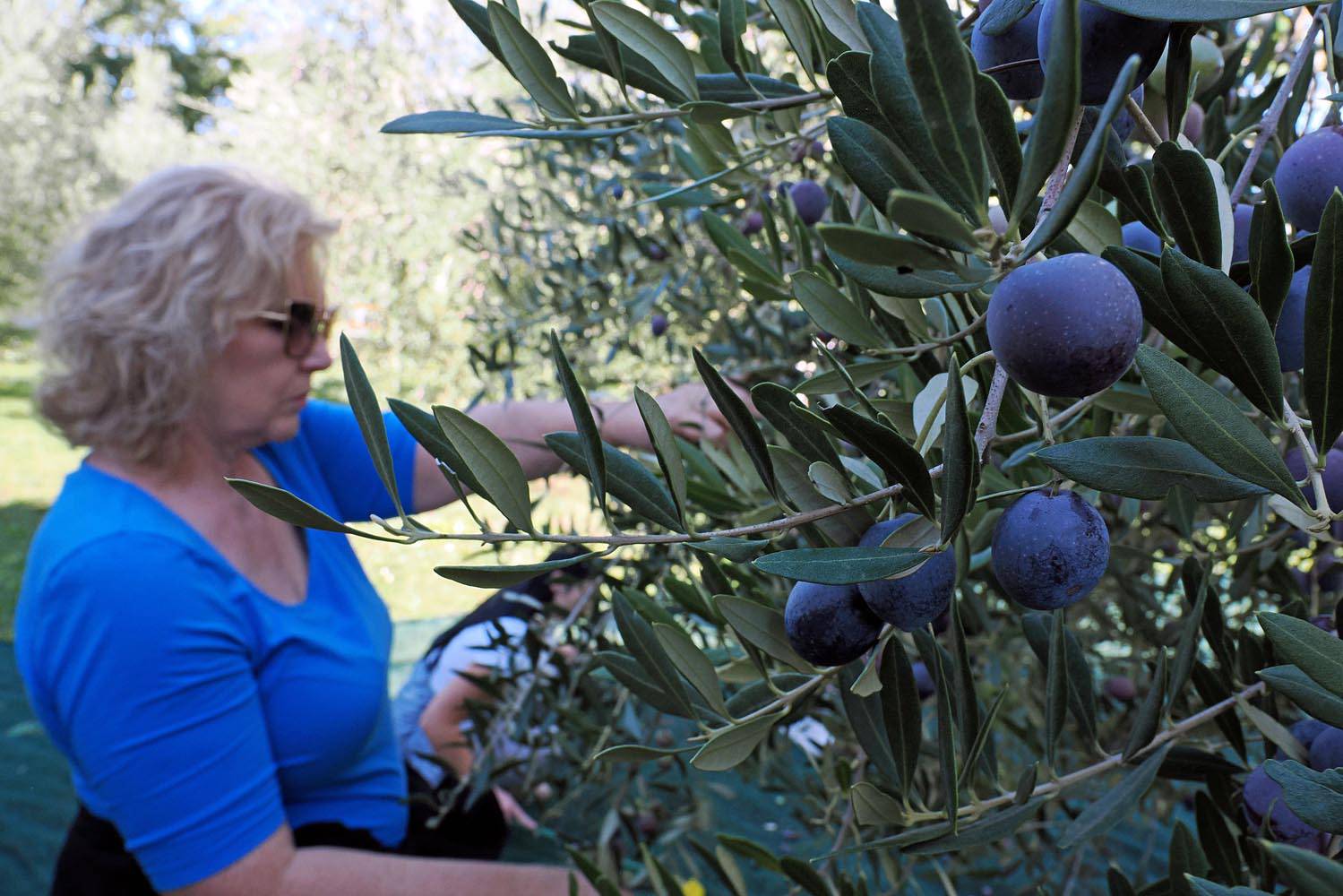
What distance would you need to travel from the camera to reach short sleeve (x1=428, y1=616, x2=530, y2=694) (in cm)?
161

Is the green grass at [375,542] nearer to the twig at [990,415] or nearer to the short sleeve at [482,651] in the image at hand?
the short sleeve at [482,651]

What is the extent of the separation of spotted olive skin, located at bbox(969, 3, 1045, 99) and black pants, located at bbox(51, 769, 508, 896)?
4.83 ft

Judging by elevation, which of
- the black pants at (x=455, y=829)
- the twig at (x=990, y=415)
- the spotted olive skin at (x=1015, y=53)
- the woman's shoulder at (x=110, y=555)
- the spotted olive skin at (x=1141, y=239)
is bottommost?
the black pants at (x=455, y=829)

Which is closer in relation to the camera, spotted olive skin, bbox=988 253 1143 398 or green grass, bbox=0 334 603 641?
spotted olive skin, bbox=988 253 1143 398

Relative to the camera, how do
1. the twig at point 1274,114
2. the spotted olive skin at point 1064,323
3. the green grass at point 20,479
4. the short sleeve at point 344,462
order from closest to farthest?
the spotted olive skin at point 1064,323
the twig at point 1274,114
the short sleeve at point 344,462
the green grass at point 20,479

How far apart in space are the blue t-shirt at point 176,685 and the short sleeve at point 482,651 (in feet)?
0.91

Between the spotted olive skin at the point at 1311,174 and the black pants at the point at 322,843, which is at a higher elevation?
the spotted olive skin at the point at 1311,174

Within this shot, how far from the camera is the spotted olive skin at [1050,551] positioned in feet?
1.46

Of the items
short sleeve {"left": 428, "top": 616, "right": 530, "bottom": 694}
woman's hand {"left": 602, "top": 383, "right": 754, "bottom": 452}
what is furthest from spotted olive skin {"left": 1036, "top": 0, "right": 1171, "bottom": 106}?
short sleeve {"left": 428, "top": 616, "right": 530, "bottom": 694}

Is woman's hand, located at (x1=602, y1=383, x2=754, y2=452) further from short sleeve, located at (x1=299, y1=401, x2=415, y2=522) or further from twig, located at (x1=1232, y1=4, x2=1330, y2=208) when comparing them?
twig, located at (x1=1232, y1=4, x2=1330, y2=208)

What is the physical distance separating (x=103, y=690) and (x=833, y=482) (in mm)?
1570

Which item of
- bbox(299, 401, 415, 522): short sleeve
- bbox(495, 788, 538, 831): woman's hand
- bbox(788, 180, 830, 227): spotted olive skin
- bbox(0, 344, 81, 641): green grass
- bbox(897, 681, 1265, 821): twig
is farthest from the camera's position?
bbox(0, 344, 81, 641): green grass

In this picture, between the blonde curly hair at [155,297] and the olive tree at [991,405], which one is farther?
the blonde curly hair at [155,297]

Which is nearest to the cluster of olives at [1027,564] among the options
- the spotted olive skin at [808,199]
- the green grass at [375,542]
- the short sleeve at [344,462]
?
the spotted olive skin at [808,199]
